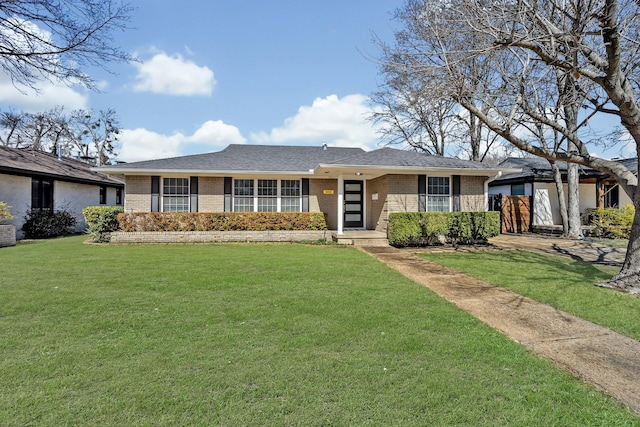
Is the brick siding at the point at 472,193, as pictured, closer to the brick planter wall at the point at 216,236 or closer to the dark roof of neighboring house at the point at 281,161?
the dark roof of neighboring house at the point at 281,161

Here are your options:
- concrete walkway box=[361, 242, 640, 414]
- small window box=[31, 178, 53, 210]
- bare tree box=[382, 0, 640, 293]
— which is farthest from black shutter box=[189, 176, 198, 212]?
concrete walkway box=[361, 242, 640, 414]

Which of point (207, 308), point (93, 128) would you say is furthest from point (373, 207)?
point (93, 128)

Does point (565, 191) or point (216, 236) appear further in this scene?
point (565, 191)

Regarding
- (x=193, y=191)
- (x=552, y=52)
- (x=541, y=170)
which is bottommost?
(x=193, y=191)

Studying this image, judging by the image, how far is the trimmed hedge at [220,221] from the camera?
512 inches

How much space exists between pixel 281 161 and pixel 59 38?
880 cm

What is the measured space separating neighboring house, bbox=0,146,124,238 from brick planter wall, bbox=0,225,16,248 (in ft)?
9.86

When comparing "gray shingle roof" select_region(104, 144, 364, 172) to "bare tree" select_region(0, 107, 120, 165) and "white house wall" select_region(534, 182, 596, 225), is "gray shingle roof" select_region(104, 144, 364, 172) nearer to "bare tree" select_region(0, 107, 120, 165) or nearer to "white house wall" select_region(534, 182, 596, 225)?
"white house wall" select_region(534, 182, 596, 225)

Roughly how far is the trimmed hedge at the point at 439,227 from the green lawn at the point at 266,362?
5802mm

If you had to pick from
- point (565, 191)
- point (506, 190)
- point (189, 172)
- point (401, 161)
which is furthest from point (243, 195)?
point (565, 191)

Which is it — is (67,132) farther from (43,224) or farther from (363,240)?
(363,240)

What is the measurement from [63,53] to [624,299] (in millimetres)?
16235

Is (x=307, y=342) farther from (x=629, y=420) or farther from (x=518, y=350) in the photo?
(x=629, y=420)

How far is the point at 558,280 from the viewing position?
688cm
